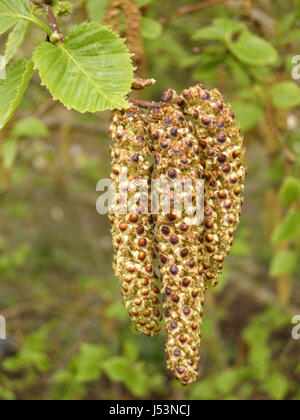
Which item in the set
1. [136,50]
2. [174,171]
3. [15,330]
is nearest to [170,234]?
[174,171]

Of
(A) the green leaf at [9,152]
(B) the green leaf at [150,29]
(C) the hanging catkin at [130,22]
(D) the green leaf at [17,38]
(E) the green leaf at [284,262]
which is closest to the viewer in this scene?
(D) the green leaf at [17,38]

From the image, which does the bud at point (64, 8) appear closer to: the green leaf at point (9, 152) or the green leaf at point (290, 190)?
the green leaf at point (290, 190)

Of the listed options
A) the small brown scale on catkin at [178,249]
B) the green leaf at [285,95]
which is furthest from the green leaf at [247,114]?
the small brown scale on catkin at [178,249]

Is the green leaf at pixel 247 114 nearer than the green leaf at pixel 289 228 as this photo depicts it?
No

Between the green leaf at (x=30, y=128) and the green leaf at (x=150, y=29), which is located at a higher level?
the green leaf at (x=150, y=29)

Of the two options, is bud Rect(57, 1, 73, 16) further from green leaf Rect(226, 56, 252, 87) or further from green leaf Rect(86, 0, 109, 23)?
green leaf Rect(226, 56, 252, 87)

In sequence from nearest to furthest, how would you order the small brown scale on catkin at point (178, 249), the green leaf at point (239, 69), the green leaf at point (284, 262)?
the small brown scale on catkin at point (178, 249) < the green leaf at point (239, 69) < the green leaf at point (284, 262)

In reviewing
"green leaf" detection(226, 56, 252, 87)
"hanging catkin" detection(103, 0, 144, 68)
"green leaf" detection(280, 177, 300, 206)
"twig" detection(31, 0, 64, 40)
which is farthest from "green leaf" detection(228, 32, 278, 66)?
"twig" detection(31, 0, 64, 40)
